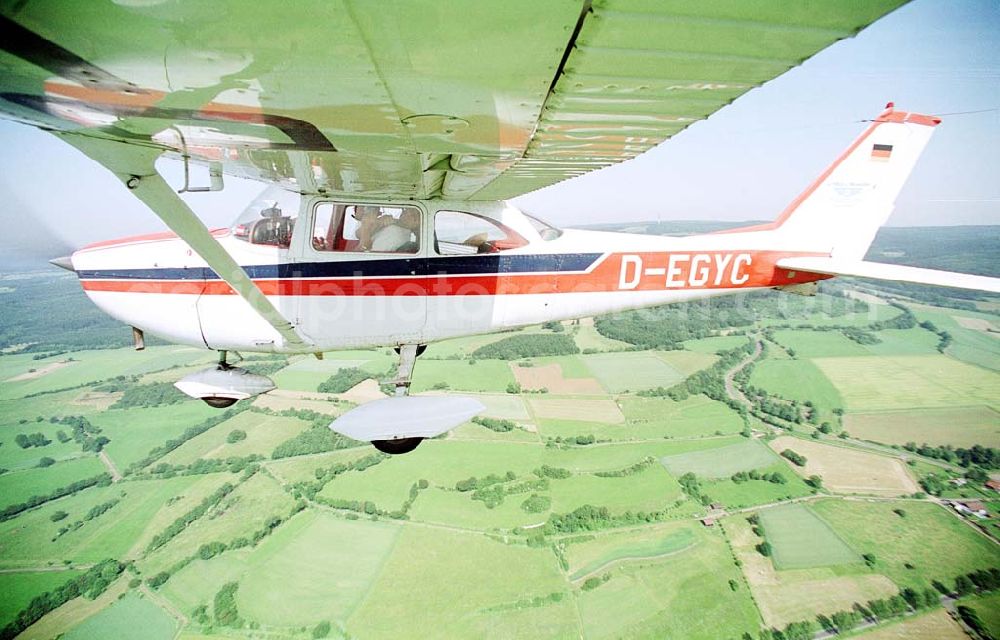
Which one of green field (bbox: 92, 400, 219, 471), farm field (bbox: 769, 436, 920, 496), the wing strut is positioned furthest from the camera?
green field (bbox: 92, 400, 219, 471)

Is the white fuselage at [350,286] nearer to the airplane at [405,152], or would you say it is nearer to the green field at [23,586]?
the airplane at [405,152]

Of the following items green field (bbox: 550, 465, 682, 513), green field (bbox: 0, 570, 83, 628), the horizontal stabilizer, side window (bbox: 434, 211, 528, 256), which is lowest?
green field (bbox: 0, 570, 83, 628)

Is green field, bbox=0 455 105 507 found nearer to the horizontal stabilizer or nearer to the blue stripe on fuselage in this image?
the blue stripe on fuselage

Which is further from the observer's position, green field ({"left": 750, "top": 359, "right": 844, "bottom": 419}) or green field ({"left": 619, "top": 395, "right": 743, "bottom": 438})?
green field ({"left": 750, "top": 359, "right": 844, "bottom": 419})

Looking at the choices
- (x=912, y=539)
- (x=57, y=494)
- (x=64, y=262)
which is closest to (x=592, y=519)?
(x=912, y=539)

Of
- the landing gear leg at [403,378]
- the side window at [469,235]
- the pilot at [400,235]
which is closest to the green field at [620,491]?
the landing gear leg at [403,378]

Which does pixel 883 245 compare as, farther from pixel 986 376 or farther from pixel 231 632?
pixel 231 632

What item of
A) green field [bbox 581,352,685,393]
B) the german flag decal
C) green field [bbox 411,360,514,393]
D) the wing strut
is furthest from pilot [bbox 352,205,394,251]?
green field [bbox 581,352,685,393]
